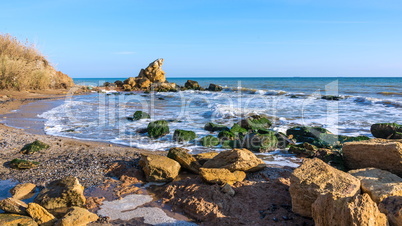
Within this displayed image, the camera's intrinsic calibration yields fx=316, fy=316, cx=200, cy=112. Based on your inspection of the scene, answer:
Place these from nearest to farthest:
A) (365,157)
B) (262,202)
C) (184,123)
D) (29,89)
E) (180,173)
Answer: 1. (262,202)
2. (365,157)
3. (180,173)
4. (184,123)
5. (29,89)

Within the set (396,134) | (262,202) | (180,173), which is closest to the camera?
(262,202)

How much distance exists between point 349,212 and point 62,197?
125 inches

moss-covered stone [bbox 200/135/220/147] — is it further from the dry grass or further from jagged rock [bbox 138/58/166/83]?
jagged rock [bbox 138/58/166/83]

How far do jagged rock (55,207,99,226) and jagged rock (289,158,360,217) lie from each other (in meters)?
2.25

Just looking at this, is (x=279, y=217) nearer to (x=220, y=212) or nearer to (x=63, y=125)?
(x=220, y=212)

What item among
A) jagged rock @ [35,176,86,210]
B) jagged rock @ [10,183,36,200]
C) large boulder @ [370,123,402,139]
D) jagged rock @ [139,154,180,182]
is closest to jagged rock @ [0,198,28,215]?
jagged rock @ [35,176,86,210]

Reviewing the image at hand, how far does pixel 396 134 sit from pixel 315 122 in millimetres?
3584

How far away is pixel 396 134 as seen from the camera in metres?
7.59

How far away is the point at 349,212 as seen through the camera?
8.16ft

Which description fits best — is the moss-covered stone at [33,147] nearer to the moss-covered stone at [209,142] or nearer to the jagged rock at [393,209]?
the moss-covered stone at [209,142]

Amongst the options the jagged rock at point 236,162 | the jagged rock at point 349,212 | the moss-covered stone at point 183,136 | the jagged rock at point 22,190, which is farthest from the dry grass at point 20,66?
the jagged rock at point 349,212

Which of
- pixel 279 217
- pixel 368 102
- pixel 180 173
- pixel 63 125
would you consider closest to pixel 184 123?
pixel 63 125

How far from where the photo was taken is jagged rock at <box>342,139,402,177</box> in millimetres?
4344

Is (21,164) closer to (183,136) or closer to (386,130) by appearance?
(183,136)
